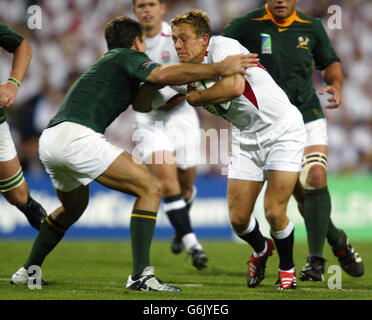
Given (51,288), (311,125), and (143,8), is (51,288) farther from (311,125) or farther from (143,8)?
(143,8)

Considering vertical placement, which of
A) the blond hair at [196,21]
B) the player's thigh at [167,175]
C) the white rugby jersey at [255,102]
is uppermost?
the blond hair at [196,21]

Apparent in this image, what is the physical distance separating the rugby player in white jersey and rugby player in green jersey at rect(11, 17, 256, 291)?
1.03 ft

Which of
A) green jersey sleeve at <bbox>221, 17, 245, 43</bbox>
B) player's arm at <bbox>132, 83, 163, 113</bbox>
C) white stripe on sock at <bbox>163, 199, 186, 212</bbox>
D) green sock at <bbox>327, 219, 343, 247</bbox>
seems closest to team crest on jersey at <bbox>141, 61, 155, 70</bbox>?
player's arm at <bbox>132, 83, 163, 113</bbox>

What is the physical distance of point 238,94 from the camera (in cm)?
522

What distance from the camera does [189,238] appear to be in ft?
25.8

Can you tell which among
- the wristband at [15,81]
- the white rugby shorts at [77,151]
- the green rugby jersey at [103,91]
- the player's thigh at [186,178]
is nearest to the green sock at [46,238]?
the white rugby shorts at [77,151]

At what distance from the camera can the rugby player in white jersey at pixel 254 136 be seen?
17.7 ft

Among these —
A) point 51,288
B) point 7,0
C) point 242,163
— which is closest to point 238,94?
point 242,163

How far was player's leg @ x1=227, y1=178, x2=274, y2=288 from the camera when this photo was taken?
5801 mm

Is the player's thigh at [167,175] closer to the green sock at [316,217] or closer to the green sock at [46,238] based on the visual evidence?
the green sock at [316,217]

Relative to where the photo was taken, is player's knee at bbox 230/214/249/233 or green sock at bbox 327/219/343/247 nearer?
player's knee at bbox 230/214/249/233

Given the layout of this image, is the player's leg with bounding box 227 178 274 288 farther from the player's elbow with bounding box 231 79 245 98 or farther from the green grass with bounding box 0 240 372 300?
the player's elbow with bounding box 231 79 245 98
